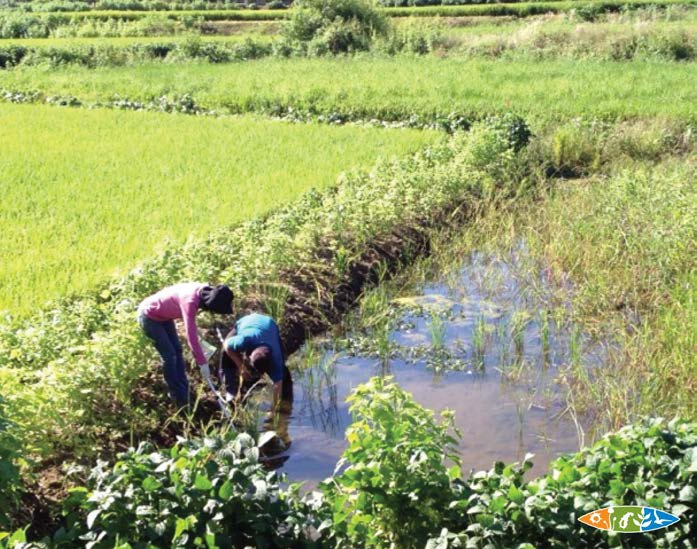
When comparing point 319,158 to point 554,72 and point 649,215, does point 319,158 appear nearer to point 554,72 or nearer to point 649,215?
point 649,215

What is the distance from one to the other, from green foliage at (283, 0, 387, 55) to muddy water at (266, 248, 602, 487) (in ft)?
53.0

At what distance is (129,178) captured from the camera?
10.9 meters

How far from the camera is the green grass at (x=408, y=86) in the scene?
50.2ft

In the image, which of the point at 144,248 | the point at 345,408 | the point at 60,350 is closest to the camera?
the point at 60,350

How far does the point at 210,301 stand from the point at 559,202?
585 centimetres

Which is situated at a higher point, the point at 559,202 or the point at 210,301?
A: the point at 210,301

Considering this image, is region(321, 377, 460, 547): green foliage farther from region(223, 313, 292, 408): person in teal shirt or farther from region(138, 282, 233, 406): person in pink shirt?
region(223, 313, 292, 408): person in teal shirt

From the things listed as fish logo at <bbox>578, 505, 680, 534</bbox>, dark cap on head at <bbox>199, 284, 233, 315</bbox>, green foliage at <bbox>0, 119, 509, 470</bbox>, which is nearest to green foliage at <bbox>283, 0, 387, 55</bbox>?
green foliage at <bbox>0, 119, 509, 470</bbox>

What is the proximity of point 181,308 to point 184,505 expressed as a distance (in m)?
1.89

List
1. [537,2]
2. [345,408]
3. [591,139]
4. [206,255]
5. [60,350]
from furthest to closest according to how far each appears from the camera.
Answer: [537,2], [591,139], [206,255], [345,408], [60,350]

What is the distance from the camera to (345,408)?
6.43 m

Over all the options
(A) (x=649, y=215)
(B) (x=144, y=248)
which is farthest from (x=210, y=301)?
(A) (x=649, y=215)

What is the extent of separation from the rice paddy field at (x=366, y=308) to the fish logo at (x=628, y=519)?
0.02 meters

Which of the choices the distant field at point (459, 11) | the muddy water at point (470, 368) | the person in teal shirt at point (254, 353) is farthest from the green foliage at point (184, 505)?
the distant field at point (459, 11)
